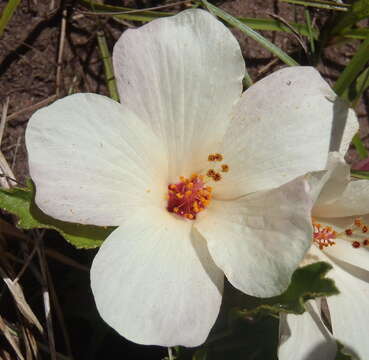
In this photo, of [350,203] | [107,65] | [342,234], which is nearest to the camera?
[350,203]

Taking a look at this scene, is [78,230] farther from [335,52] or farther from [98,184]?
[335,52]

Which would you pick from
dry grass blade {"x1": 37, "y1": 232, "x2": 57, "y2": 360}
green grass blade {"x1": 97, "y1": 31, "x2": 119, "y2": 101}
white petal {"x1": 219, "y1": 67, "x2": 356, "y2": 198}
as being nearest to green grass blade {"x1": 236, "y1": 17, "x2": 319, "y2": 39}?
green grass blade {"x1": 97, "y1": 31, "x2": 119, "y2": 101}

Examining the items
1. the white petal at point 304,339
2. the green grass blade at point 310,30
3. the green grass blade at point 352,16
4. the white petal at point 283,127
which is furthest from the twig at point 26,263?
the green grass blade at point 352,16

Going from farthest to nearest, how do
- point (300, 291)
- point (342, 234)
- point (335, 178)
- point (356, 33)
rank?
point (356, 33)
point (342, 234)
point (335, 178)
point (300, 291)

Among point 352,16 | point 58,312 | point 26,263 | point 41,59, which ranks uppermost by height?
point 352,16

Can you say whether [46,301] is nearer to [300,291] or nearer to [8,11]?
[300,291]

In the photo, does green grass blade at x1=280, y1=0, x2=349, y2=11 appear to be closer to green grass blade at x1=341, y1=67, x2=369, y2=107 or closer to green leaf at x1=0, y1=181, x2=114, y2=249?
green grass blade at x1=341, y1=67, x2=369, y2=107

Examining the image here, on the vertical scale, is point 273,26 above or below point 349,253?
above

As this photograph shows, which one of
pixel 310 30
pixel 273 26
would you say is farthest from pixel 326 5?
pixel 273 26

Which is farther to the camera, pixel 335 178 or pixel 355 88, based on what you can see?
pixel 355 88
